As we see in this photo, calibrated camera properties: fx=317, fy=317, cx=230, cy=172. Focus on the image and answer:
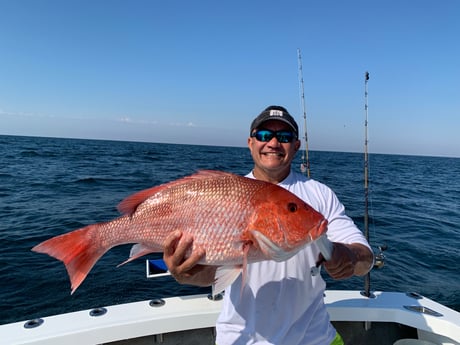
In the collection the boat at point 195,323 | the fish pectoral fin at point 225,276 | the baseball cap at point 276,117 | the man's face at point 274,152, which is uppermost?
the baseball cap at point 276,117

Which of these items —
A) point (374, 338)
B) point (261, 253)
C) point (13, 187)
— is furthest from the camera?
Result: point (13, 187)

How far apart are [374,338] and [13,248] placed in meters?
8.29

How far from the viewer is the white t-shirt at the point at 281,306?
204 cm

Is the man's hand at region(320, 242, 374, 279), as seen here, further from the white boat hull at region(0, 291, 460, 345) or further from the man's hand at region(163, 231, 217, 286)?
the white boat hull at region(0, 291, 460, 345)

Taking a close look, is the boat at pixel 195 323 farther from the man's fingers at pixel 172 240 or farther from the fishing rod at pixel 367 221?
the man's fingers at pixel 172 240

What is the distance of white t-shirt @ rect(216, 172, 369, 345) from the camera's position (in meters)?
2.04

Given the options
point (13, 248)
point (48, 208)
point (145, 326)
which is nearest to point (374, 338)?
point (145, 326)

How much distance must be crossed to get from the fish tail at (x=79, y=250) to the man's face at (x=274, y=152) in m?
1.25

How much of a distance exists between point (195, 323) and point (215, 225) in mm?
1658

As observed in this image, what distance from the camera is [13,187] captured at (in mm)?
15031

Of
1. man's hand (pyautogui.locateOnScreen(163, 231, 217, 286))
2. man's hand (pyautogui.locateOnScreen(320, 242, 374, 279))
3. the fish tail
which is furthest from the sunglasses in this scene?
the fish tail

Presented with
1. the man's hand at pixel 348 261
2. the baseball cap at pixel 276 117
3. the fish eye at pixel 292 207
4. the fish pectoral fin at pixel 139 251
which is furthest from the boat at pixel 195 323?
the baseball cap at pixel 276 117

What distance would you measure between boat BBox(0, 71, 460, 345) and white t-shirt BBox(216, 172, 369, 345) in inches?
40.9

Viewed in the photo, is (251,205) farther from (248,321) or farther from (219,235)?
(248,321)
